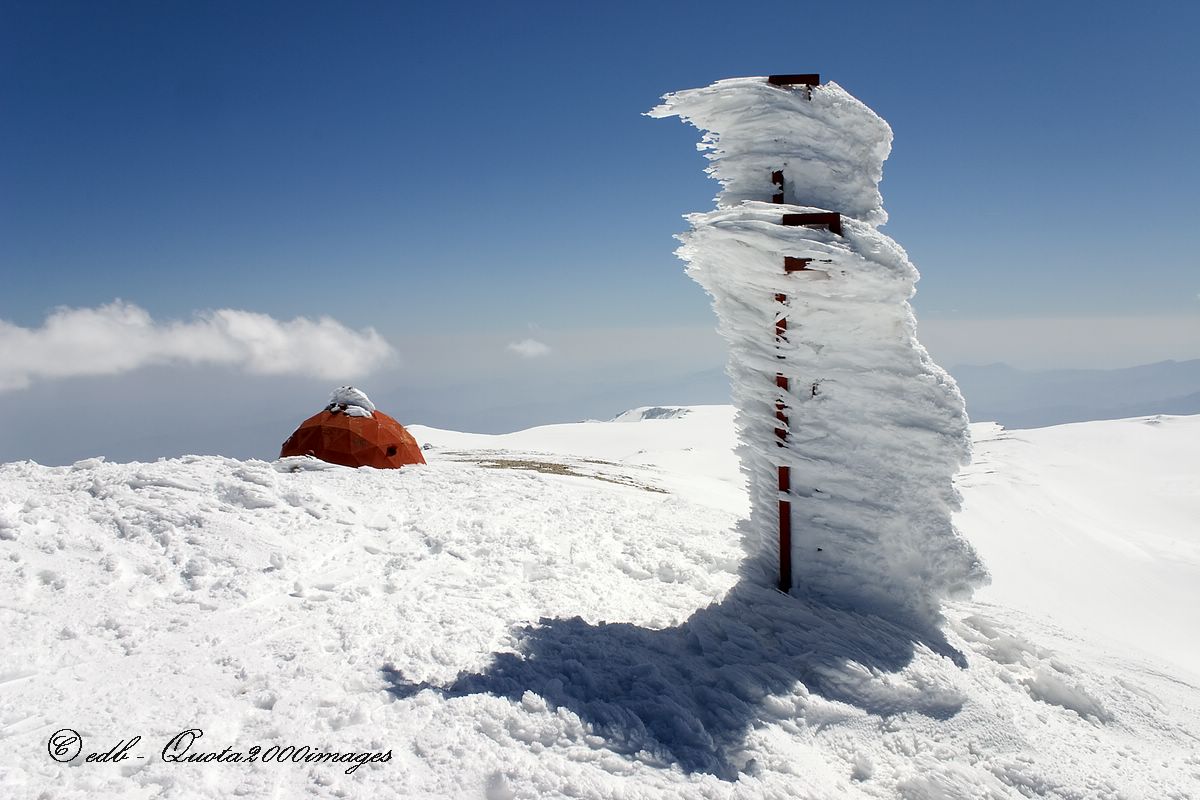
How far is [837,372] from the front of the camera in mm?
6918

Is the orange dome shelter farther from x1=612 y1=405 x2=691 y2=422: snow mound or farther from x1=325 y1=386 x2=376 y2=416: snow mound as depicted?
x1=612 y1=405 x2=691 y2=422: snow mound

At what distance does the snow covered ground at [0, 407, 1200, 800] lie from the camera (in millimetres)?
4090

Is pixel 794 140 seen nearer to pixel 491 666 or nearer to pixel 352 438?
pixel 491 666

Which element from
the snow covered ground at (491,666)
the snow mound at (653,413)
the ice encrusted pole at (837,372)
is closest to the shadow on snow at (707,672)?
the snow covered ground at (491,666)

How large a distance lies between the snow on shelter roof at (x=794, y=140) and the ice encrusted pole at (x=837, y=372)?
0.04ft

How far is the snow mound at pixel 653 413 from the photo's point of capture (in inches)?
2904

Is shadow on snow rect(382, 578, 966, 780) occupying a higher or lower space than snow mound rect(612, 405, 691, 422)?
lower

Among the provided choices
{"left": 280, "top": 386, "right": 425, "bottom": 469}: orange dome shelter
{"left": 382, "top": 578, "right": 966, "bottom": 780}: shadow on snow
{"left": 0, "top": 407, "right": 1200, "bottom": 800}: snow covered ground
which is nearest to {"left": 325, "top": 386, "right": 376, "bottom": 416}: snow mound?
{"left": 280, "top": 386, "right": 425, "bottom": 469}: orange dome shelter

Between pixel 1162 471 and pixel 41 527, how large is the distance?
3517 centimetres

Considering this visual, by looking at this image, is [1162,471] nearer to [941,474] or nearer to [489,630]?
[941,474]

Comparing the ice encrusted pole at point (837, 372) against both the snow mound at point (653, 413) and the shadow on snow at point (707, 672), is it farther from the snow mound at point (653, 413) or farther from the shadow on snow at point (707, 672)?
the snow mound at point (653, 413)

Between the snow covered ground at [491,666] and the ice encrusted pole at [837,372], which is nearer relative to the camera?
the snow covered ground at [491,666]

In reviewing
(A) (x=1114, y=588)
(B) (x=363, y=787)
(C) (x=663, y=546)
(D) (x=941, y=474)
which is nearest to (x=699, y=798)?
(B) (x=363, y=787)

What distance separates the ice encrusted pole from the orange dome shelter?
1189 cm
